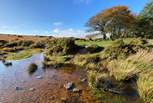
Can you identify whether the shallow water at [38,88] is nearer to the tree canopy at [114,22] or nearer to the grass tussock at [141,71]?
Result: the grass tussock at [141,71]

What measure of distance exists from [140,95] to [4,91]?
8.29 m

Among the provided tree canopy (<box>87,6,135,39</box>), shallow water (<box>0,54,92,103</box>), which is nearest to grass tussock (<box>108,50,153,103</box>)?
shallow water (<box>0,54,92,103</box>)

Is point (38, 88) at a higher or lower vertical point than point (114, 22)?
lower

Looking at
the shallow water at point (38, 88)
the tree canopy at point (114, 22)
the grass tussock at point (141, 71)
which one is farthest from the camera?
the tree canopy at point (114, 22)

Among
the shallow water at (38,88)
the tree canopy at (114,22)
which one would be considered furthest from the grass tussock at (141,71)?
the tree canopy at (114,22)

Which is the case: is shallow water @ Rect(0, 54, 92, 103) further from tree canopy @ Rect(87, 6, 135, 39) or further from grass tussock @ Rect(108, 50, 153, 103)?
tree canopy @ Rect(87, 6, 135, 39)

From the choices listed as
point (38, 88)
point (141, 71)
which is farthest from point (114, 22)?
point (38, 88)

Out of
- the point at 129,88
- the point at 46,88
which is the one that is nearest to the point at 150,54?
the point at 129,88

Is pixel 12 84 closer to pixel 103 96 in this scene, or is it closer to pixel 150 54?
pixel 103 96

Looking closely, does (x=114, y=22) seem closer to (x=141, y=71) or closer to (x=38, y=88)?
(x=141, y=71)

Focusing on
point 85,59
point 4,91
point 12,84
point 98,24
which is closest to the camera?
point 4,91

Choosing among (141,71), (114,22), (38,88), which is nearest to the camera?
(141,71)

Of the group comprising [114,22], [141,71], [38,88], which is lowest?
[38,88]

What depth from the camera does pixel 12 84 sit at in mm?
15461
